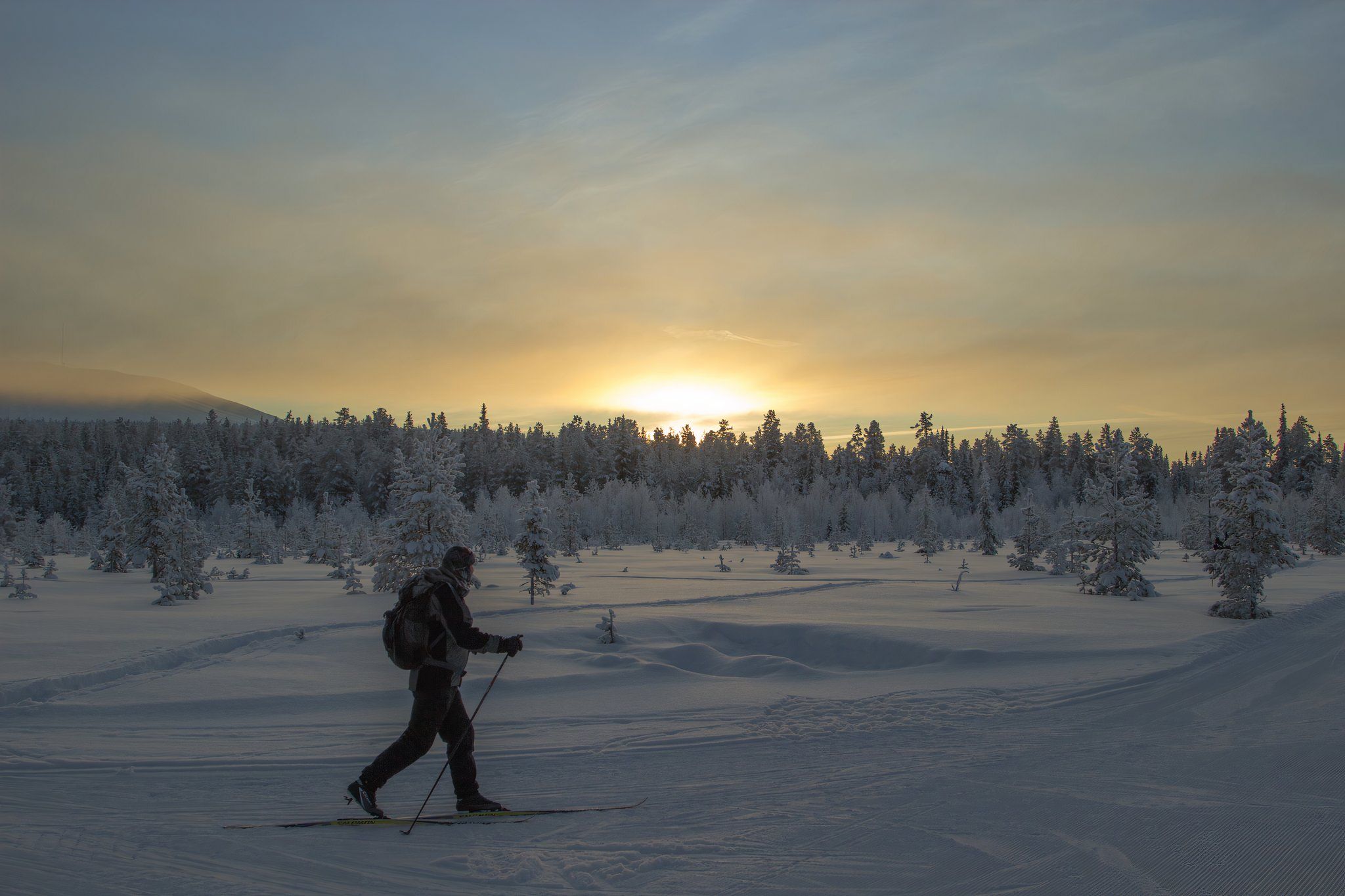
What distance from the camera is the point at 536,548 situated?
23.2 m

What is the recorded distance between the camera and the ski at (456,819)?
17.6 feet

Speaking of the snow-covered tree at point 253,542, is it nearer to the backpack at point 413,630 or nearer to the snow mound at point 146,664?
the snow mound at point 146,664

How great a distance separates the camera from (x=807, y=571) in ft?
121

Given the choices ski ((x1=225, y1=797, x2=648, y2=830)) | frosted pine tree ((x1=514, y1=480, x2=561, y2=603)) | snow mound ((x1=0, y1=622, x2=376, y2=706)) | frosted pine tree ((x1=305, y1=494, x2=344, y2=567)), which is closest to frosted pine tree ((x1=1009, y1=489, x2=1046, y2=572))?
frosted pine tree ((x1=514, y1=480, x2=561, y2=603))

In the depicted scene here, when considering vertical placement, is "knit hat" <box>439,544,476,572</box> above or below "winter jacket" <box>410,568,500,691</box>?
above

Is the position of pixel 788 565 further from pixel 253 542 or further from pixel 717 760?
pixel 253 542

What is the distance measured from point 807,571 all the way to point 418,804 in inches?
1266

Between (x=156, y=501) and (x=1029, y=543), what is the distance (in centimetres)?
3990

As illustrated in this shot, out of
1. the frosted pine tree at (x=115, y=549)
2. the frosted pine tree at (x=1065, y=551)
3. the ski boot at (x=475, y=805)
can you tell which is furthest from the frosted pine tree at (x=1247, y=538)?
the frosted pine tree at (x=115, y=549)

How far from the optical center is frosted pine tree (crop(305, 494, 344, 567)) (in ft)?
Answer: 114

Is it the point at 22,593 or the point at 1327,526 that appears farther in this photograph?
the point at 1327,526

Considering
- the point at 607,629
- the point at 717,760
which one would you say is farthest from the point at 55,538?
the point at 717,760

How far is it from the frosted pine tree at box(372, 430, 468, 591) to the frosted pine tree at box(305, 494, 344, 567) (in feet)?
30.5

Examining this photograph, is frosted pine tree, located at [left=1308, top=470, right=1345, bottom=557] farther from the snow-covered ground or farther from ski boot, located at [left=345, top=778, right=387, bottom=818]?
ski boot, located at [left=345, top=778, right=387, bottom=818]
